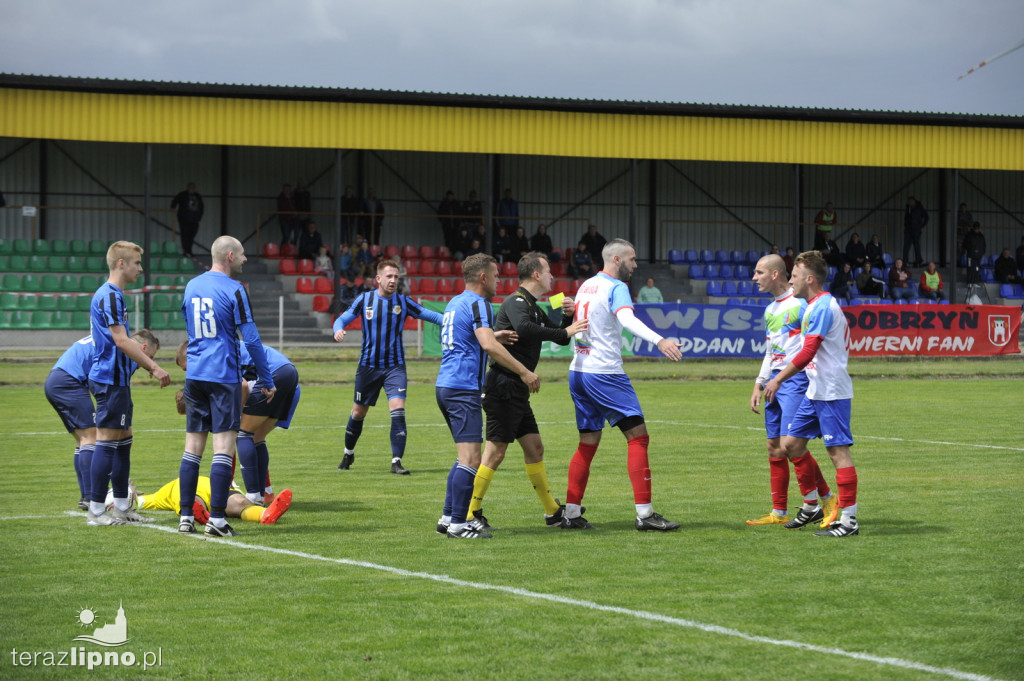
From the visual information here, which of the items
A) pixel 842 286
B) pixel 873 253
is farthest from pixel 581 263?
pixel 873 253

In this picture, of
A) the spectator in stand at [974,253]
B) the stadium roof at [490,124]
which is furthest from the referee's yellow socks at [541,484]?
the spectator in stand at [974,253]

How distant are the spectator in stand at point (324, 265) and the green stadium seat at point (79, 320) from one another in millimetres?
7517

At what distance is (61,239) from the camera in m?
39.0

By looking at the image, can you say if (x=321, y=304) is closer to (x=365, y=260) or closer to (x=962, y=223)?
(x=365, y=260)

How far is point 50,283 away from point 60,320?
8.70 feet

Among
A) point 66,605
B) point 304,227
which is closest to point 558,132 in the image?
point 304,227

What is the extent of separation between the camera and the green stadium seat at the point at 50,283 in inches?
1361

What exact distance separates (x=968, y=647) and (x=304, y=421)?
513 inches

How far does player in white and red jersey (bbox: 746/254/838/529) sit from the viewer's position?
924 cm

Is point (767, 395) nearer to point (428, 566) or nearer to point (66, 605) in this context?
point (428, 566)

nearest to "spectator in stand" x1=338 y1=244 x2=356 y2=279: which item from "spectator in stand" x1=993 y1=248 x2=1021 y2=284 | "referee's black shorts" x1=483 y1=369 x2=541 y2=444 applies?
"spectator in stand" x1=993 y1=248 x2=1021 y2=284

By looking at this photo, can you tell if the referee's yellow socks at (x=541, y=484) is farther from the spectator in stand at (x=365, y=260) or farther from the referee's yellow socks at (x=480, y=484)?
the spectator in stand at (x=365, y=260)

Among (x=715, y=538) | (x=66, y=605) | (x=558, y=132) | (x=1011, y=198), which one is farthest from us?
(x=1011, y=198)

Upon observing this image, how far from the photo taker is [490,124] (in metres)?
37.6
